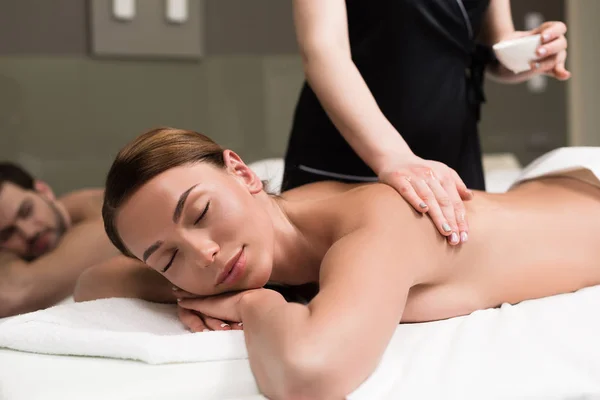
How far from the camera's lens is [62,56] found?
8.98 feet

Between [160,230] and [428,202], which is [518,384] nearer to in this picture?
[428,202]

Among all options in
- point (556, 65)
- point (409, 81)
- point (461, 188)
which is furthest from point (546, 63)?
point (461, 188)

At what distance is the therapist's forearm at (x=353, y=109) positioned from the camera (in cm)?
131

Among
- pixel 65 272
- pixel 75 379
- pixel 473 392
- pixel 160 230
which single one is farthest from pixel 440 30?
pixel 65 272

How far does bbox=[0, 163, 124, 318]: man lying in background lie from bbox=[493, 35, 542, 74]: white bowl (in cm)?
125

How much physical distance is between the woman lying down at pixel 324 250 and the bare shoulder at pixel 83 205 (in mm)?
1194

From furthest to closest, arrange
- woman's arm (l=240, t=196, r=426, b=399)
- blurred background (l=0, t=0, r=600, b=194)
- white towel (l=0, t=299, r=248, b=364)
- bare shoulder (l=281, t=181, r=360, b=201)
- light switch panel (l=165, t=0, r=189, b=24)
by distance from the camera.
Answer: light switch panel (l=165, t=0, r=189, b=24)
blurred background (l=0, t=0, r=600, b=194)
bare shoulder (l=281, t=181, r=360, b=201)
white towel (l=0, t=299, r=248, b=364)
woman's arm (l=240, t=196, r=426, b=399)

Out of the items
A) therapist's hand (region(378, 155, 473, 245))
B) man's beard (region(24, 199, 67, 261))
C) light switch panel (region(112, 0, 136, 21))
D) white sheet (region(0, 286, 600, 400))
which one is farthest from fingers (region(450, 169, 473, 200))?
light switch panel (region(112, 0, 136, 21))

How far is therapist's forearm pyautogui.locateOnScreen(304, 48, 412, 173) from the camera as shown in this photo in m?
1.31

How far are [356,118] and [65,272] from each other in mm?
1122

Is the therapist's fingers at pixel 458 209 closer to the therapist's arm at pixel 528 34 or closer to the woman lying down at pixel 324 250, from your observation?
the woman lying down at pixel 324 250

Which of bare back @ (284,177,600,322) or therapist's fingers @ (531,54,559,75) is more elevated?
therapist's fingers @ (531,54,559,75)

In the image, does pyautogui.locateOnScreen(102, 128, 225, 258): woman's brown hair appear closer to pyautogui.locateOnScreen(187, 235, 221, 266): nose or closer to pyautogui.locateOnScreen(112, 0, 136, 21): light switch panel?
Answer: pyautogui.locateOnScreen(187, 235, 221, 266): nose

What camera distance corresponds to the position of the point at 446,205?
3.89ft
